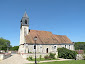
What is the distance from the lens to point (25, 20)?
1422 inches

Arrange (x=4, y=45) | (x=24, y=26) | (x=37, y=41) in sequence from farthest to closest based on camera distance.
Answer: (x=4, y=45)
(x=24, y=26)
(x=37, y=41)

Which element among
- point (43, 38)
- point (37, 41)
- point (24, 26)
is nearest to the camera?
point (37, 41)

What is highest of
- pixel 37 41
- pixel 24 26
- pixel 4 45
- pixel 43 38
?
pixel 24 26

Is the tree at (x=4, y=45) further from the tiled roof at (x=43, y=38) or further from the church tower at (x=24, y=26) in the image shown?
the tiled roof at (x=43, y=38)

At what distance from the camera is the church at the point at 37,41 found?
1262 inches

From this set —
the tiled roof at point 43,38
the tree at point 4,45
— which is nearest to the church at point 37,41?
the tiled roof at point 43,38

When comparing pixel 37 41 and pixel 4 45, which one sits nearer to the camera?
pixel 37 41

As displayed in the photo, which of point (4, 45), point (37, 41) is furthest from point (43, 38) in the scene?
point (4, 45)

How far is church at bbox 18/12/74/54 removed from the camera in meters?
32.1

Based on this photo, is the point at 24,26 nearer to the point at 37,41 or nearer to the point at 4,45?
the point at 37,41

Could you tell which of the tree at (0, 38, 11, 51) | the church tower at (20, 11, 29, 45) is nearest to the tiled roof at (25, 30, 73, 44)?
the church tower at (20, 11, 29, 45)

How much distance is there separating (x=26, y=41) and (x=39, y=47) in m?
5.16

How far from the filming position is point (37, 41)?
110ft

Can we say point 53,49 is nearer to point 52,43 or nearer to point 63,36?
point 52,43
